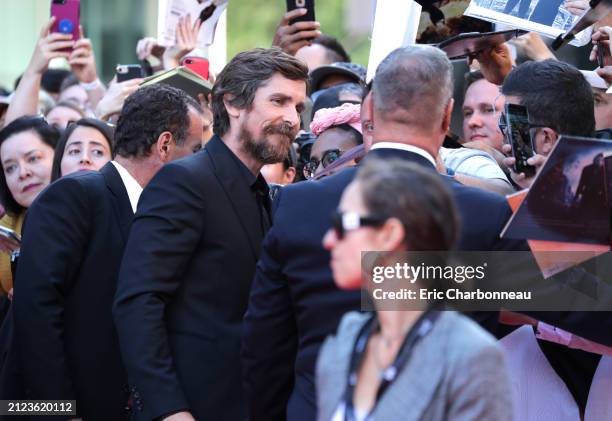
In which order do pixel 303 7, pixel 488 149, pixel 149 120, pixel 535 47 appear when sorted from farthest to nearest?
pixel 303 7 < pixel 535 47 < pixel 488 149 < pixel 149 120

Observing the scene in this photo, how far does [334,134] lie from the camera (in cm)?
519

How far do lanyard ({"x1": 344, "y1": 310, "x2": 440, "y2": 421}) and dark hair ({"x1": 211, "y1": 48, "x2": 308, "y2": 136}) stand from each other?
1.98 meters

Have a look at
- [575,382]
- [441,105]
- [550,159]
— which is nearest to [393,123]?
[441,105]

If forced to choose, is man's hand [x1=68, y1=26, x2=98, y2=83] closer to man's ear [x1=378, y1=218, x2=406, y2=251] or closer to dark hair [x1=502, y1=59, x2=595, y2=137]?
dark hair [x1=502, y1=59, x2=595, y2=137]

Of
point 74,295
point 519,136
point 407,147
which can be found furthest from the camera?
point 74,295

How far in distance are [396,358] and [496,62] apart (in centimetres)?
280

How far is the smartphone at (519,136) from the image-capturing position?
4.00 m

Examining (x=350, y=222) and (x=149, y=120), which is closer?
(x=350, y=222)

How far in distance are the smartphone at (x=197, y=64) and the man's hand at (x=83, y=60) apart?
0.94 meters

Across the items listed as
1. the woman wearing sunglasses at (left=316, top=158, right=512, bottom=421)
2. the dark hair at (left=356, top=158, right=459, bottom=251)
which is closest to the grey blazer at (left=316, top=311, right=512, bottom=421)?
the woman wearing sunglasses at (left=316, top=158, right=512, bottom=421)

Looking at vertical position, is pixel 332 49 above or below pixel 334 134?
below

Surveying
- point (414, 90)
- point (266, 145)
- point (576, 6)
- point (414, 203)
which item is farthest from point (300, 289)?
point (576, 6)

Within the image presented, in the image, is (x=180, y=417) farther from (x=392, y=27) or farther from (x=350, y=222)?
(x=392, y=27)

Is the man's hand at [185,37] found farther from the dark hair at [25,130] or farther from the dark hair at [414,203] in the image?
the dark hair at [414,203]
